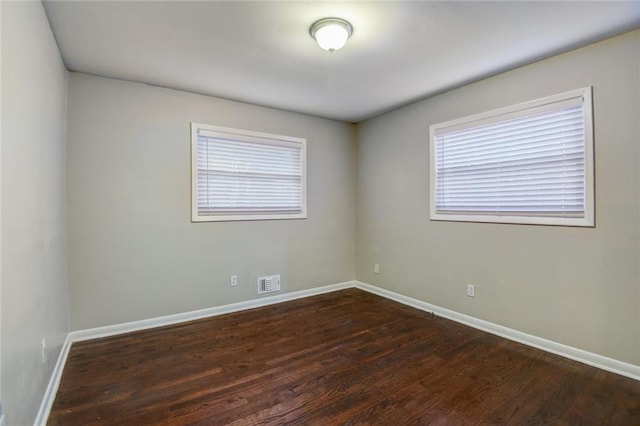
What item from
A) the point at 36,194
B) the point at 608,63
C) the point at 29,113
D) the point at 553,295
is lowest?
the point at 553,295

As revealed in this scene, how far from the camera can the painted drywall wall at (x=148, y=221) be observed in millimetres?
2900

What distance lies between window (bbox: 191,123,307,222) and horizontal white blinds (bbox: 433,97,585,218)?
1819 millimetres

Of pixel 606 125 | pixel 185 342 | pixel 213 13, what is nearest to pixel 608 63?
pixel 606 125

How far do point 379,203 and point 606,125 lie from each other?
8.12ft

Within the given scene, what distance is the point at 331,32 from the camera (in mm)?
2133

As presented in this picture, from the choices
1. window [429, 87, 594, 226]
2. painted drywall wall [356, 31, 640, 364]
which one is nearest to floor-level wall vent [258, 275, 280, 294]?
painted drywall wall [356, 31, 640, 364]

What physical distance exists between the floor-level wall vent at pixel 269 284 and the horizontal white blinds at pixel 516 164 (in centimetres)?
219

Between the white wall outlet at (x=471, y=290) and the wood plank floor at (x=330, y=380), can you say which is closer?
the wood plank floor at (x=330, y=380)

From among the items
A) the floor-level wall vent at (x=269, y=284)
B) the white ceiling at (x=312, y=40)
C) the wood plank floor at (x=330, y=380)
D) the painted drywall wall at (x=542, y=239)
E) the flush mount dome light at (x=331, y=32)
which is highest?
the white ceiling at (x=312, y=40)

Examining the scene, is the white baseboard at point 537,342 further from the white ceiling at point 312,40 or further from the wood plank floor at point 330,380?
the white ceiling at point 312,40

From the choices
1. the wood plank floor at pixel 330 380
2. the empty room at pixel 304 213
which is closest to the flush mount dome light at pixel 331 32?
the empty room at pixel 304 213

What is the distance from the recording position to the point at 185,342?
286 cm

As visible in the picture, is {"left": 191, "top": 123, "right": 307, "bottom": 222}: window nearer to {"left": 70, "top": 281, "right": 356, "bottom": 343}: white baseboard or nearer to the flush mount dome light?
{"left": 70, "top": 281, "right": 356, "bottom": 343}: white baseboard

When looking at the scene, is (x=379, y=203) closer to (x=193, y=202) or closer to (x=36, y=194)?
(x=193, y=202)
